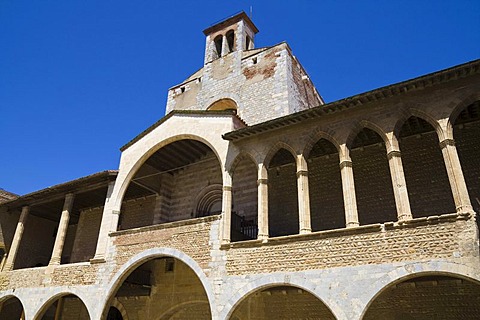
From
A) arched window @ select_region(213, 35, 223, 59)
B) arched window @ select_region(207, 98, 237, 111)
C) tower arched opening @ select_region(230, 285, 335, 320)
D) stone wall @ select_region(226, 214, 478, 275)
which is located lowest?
tower arched opening @ select_region(230, 285, 335, 320)

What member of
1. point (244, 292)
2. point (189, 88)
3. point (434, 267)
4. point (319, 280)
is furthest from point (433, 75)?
point (189, 88)

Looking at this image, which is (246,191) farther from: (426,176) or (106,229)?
(426,176)

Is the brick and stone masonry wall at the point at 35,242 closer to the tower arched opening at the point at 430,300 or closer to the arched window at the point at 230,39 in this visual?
the arched window at the point at 230,39

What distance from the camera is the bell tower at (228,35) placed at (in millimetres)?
18234

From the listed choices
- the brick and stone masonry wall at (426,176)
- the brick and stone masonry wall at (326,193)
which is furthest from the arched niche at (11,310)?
the brick and stone masonry wall at (426,176)

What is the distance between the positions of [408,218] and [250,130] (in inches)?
190

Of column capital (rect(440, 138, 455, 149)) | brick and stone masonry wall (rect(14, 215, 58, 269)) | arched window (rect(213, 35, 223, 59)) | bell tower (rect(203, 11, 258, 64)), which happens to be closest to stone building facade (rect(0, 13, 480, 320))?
column capital (rect(440, 138, 455, 149))

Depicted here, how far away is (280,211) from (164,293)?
17.2 feet

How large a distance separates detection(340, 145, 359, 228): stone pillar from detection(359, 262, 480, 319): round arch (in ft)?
4.45

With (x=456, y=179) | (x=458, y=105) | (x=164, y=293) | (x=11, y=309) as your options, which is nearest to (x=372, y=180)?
(x=456, y=179)

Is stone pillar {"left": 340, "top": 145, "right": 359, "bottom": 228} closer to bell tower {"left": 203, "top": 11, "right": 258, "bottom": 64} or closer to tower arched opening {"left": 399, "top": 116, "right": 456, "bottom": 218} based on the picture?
tower arched opening {"left": 399, "top": 116, "right": 456, "bottom": 218}

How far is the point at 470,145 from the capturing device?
9.89m

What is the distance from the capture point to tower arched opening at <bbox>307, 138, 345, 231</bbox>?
11.2 meters

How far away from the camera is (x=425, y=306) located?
9.20 metres
